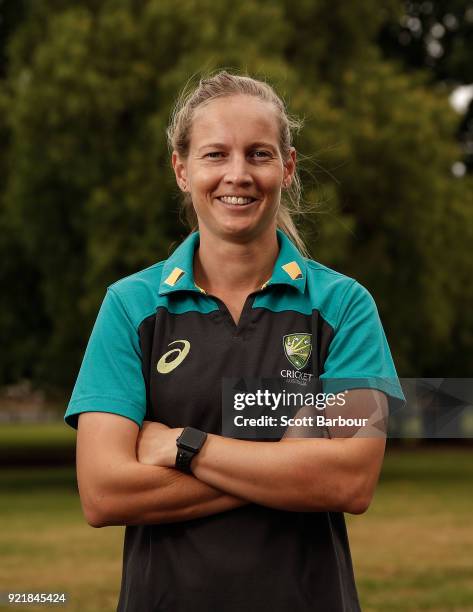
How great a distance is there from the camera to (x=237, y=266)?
3059mm

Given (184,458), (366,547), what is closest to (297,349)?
(184,458)

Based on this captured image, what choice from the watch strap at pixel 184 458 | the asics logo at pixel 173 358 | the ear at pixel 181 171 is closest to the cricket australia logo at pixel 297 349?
the asics logo at pixel 173 358

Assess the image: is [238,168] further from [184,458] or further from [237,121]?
[184,458]

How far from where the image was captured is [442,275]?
23.3 m

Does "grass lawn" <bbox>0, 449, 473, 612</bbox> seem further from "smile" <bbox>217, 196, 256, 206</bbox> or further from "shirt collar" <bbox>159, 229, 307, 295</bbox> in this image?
"smile" <bbox>217, 196, 256, 206</bbox>

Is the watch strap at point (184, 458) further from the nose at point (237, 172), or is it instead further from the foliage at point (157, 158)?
the foliage at point (157, 158)

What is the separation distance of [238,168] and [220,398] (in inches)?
24.7

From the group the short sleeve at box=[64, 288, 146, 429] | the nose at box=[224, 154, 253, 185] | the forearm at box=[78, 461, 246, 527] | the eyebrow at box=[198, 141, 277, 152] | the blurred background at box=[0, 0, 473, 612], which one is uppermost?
the blurred background at box=[0, 0, 473, 612]

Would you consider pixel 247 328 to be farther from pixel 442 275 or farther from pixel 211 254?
pixel 442 275

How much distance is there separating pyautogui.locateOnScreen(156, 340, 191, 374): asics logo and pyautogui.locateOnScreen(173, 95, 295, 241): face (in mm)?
357

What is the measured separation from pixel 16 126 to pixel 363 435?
18.8m

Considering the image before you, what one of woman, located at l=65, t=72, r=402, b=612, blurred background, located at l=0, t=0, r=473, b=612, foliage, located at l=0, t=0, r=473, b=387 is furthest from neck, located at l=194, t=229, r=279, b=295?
foliage, located at l=0, t=0, r=473, b=387

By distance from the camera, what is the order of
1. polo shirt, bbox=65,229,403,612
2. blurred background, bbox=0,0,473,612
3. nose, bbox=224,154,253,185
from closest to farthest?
polo shirt, bbox=65,229,403,612 → nose, bbox=224,154,253,185 → blurred background, bbox=0,0,473,612

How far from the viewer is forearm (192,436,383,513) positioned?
2.84 m
